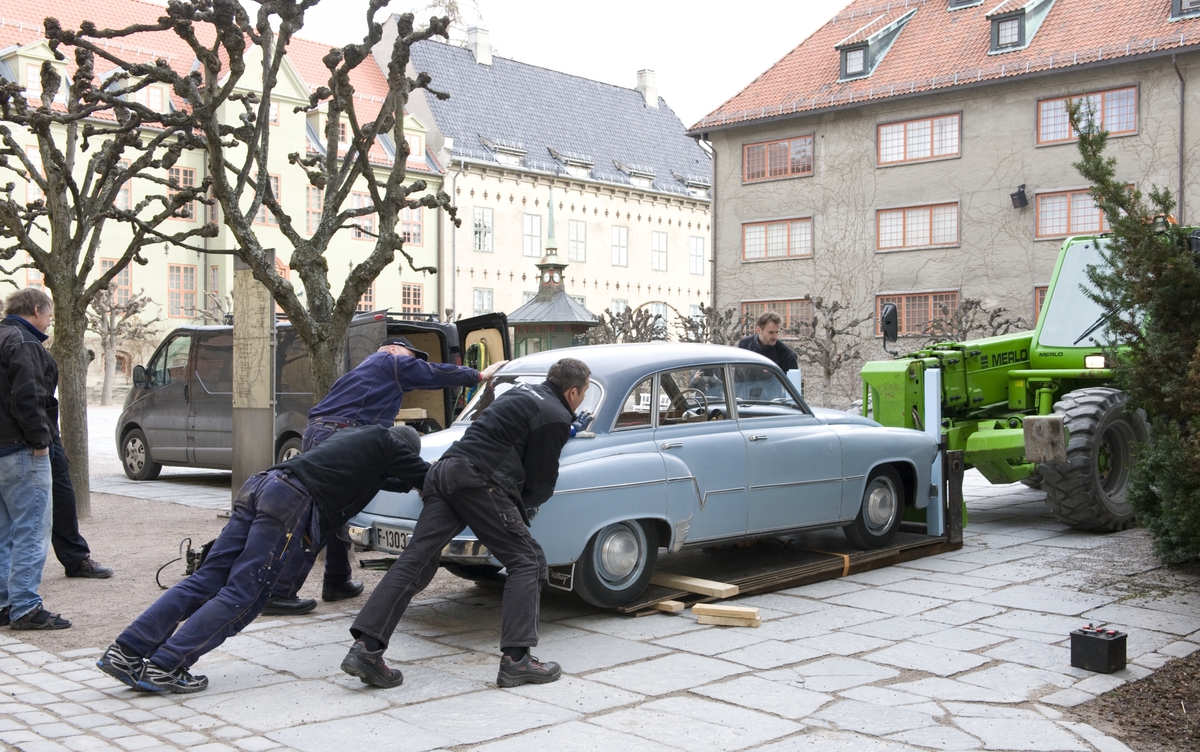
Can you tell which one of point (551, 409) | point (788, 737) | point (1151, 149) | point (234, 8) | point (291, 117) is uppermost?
→ point (291, 117)

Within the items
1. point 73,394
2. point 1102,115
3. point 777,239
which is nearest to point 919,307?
point 777,239

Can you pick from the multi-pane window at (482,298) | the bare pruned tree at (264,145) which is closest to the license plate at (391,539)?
the bare pruned tree at (264,145)

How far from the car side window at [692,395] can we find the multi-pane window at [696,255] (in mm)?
51668

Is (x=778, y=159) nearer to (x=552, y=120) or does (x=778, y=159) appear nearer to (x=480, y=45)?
(x=552, y=120)

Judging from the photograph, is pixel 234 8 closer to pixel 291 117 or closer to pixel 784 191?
pixel 784 191

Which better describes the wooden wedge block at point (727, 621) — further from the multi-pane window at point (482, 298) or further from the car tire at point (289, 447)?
the multi-pane window at point (482, 298)

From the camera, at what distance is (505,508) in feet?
20.1

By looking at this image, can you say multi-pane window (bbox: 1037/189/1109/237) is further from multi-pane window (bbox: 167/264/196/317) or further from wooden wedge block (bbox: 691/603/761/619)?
multi-pane window (bbox: 167/264/196/317)

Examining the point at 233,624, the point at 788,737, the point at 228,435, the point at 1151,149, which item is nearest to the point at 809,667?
the point at 788,737

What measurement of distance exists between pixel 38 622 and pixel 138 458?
10.3m

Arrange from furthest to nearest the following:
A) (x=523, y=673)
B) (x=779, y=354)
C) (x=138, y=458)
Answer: (x=138, y=458)
(x=779, y=354)
(x=523, y=673)

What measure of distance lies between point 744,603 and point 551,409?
243cm

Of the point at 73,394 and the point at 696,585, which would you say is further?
the point at 73,394

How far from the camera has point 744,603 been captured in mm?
7836
